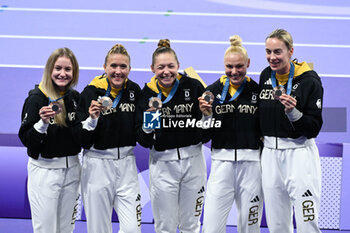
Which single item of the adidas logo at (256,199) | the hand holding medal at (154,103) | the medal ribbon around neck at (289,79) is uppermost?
the medal ribbon around neck at (289,79)

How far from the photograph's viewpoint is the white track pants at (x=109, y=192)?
5.89 meters

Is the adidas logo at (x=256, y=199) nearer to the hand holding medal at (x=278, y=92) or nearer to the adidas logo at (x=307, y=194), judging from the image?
the adidas logo at (x=307, y=194)

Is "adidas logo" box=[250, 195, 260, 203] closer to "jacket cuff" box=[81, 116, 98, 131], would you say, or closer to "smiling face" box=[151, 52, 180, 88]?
"smiling face" box=[151, 52, 180, 88]

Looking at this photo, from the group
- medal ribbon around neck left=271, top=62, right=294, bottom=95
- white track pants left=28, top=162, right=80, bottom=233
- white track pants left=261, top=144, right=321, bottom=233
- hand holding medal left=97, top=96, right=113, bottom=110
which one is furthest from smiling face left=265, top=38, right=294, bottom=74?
white track pants left=28, top=162, right=80, bottom=233

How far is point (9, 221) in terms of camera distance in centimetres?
780

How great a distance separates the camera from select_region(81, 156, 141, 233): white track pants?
589cm

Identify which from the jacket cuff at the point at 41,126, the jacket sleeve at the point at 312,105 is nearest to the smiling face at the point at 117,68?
the jacket cuff at the point at 41,126

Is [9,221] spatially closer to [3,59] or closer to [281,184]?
[281,184]

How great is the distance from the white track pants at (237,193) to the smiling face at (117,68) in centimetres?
118

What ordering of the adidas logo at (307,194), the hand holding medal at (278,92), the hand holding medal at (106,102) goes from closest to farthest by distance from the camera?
the hand holding medal at (278,92) < the hand holding medal at (106,102) < the adidas logo at (307,194)

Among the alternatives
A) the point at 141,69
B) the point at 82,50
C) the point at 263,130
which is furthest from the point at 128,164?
the point at 82,50

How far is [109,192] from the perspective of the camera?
594cm

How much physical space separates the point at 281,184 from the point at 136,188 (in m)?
1.33

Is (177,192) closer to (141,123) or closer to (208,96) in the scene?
(141,123)
